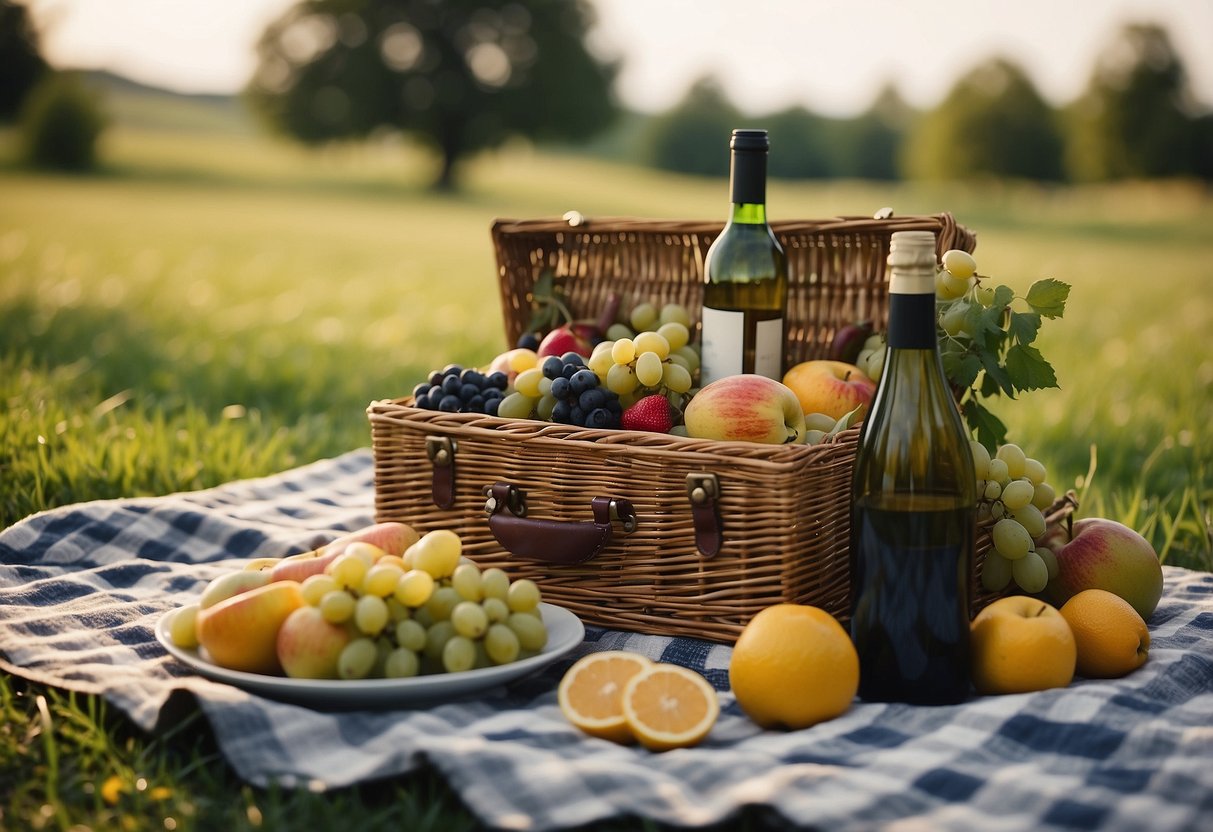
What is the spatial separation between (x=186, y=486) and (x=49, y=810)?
1.83 m

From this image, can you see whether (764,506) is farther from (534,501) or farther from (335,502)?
(335,502)

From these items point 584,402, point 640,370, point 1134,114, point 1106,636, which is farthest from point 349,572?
point 1134,114

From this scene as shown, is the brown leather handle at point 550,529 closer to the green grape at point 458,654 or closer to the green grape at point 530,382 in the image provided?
the green grape at point 530,382

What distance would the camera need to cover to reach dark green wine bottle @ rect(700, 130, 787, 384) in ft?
8.20

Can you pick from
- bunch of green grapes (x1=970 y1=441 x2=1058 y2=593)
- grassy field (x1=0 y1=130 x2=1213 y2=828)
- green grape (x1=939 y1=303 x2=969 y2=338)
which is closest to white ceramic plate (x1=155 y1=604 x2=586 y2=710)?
grassy field (x1=0 y1=130 x2=1213 y2=828)

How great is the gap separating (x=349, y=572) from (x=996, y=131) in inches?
1670

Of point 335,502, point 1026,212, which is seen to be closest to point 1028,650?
point 335,502

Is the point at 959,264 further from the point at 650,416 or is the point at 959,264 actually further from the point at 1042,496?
the point at 650,416

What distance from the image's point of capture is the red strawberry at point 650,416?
7.59ft

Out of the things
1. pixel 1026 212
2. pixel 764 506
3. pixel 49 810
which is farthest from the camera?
pixel 1026 212

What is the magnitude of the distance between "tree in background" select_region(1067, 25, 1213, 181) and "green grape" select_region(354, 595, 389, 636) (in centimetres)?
3907

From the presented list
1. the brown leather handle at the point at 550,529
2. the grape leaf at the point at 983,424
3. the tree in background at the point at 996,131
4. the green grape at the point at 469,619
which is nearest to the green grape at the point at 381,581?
the green grape at the point at 469,619

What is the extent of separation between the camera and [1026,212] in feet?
71.8

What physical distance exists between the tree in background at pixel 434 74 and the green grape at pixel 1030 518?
30.5 meters
